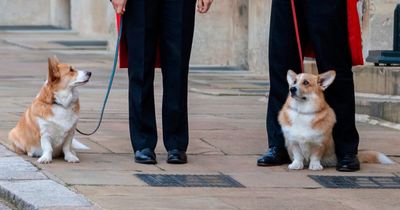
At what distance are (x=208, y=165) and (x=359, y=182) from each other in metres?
1.09

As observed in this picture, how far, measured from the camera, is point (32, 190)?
6754 mm

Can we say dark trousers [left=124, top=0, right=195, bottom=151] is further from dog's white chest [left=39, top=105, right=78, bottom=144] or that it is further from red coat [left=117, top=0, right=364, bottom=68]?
dog's white chest [left=39, top=105, right=78, bottom=144]

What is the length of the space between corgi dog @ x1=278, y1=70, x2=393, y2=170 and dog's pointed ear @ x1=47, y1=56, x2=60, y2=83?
1.57 metres

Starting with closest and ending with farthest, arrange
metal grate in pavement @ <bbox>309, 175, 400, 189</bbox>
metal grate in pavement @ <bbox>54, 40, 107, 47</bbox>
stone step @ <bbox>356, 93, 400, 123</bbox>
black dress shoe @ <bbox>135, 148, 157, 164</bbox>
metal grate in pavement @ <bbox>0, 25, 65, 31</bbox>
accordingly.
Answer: metal grate in pavement @ <bbox>309, 175, 400, 189</bbox>, black dress shoe @ <bbox>135, 148, 157, 164</bbox>, stone step @ <bbox>356, 93, 400, 123</bbox>, metal grate in pavement @ <bbox>54, 40, 107, 47</bbox>, metal grate in pavement @ <bbox>0, 25, 65, 31</bbox>

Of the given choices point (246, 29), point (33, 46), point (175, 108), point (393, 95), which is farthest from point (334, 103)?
point (33, 46)

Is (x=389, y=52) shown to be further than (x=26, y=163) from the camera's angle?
Yes

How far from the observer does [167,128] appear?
8094 millimetres

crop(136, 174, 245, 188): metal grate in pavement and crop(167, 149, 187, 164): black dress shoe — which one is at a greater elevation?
crop(167, 149, 187, 164): black dress shoe

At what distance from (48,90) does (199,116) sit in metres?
3.50

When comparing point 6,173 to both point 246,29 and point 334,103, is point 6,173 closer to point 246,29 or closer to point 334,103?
point 334,103

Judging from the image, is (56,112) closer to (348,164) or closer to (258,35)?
(348,164)

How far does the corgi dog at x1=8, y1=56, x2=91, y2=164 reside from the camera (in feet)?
25.8

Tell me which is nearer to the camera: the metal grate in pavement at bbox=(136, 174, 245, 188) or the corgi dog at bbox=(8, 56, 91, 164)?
the metal grate in pavement at bbox=(136, 174, 245, 188)

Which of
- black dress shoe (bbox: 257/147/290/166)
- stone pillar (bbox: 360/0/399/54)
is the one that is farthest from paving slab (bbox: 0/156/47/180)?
stone pillar (bbox: 360/0/399/54)
